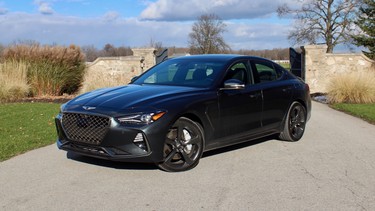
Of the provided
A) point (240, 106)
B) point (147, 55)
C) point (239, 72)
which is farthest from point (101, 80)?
point (240, 106)

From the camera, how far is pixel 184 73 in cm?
721

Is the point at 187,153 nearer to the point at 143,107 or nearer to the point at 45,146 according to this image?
the point at 143,107

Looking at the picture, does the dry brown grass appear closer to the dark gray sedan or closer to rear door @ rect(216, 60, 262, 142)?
the dark gray sedan

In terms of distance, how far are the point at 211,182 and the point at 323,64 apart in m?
16.1

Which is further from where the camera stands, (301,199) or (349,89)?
(349,89)

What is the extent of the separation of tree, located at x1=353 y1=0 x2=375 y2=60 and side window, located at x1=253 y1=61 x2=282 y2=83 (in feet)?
102

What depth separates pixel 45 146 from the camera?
7.96 meters

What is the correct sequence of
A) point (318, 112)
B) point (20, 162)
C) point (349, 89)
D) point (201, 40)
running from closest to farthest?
point (20, 162)
point (318, 112)
point (349, 89)
point (201, 40)

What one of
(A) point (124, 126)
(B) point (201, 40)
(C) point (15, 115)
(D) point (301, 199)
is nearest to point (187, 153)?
(A) point (124, 126)

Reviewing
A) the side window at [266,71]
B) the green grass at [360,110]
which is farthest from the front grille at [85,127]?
the green grass at [360,110]

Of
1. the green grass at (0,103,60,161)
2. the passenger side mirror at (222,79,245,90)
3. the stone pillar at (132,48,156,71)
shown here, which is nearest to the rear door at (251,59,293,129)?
the passenger side mirror at (222,79,245,90)

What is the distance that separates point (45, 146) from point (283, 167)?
419 cm

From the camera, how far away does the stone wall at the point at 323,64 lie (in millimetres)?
20266

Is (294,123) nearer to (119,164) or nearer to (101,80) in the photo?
(119,164)
